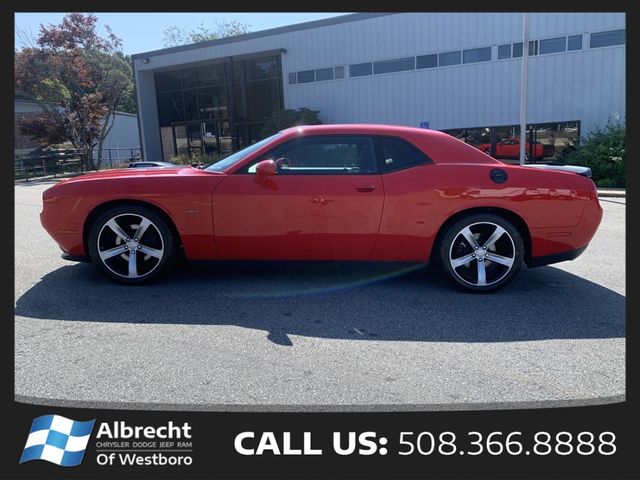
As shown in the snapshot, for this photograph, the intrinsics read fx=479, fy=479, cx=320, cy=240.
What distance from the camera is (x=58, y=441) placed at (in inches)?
94.3

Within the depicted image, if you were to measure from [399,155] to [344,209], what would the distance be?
74 cm

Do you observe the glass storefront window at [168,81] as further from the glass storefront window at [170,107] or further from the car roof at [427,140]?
the car roof at [427,140]

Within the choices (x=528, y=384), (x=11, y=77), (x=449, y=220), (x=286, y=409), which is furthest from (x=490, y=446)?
(x=11, y=77)

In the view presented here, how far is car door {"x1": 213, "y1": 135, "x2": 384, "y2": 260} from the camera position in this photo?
14.0 ft

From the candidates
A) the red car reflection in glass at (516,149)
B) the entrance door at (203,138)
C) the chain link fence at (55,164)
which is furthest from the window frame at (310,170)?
the chain link fence at (55,164)

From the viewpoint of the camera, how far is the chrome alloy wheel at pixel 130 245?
445cm

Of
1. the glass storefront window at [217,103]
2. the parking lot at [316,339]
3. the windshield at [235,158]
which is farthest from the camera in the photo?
the glass storefront window at [217,103]

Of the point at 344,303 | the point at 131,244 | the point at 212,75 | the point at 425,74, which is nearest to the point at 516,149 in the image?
the point at 425,74

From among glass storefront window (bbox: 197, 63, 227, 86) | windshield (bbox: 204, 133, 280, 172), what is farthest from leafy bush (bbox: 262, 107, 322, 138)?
windshield (bbox: 204, 133, 280, 172)

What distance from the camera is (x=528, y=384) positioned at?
2789 millimetres

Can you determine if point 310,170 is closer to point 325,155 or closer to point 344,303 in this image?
point 325,155

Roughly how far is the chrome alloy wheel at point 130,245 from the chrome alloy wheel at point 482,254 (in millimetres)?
2732

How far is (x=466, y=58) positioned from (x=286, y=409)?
64.1ft

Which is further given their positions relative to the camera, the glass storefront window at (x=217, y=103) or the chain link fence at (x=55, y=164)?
the chain link fence at (x=55, y=164)
